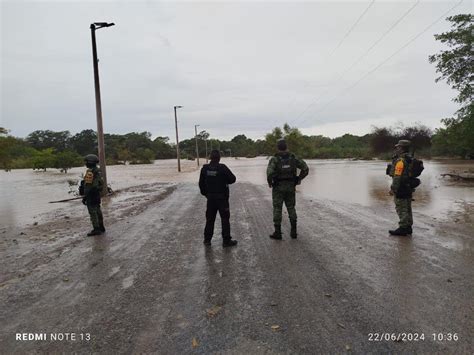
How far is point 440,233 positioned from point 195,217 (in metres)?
6.06

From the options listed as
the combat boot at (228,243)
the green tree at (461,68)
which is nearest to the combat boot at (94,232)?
the combat boot at (228,243)

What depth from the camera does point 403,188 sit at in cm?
695

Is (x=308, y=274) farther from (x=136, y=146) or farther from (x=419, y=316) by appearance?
(x=136, y=146)

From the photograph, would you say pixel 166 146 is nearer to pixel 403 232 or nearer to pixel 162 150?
pixel 162 150

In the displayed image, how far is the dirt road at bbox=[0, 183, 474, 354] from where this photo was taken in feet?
10.3

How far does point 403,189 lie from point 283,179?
8.15 feet

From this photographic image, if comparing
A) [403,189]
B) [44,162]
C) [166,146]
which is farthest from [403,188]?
[166,146]

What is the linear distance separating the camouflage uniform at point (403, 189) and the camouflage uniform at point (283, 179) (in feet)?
6.34

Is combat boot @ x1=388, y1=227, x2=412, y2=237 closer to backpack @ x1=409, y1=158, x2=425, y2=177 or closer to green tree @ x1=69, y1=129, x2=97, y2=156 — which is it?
backpack @ x1=409, y1=158, x2=425, y2=177

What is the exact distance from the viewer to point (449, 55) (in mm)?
19078

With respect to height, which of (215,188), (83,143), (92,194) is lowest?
(92,194)

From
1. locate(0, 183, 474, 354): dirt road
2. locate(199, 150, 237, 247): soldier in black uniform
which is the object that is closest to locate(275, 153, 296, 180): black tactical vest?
locate(199, 150, 237, 247): soldier in black uniform

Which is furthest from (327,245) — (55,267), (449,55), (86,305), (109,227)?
(449,55)

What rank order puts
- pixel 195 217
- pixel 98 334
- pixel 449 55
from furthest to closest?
1. pixel 449 55
2. pixel 195 217
3. pixel 98 334
